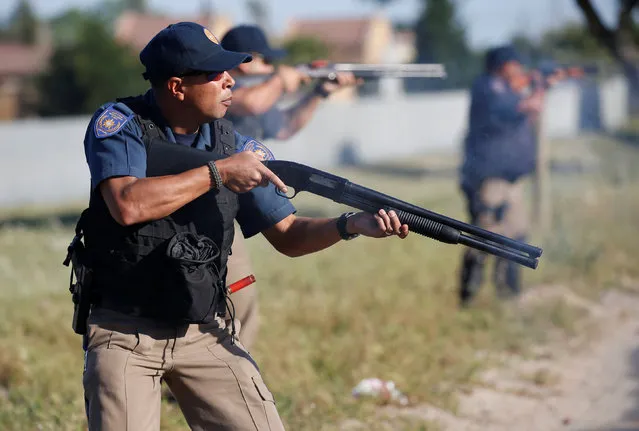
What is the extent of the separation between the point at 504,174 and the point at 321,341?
7.82 feet

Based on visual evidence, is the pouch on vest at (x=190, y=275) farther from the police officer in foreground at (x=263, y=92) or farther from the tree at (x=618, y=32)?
the tree at (x=618, y=32)

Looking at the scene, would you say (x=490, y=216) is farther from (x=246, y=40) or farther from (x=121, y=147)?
(x=121, y=147)

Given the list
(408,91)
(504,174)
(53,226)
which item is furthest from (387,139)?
(504,174)

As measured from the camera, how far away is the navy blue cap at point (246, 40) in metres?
5.75

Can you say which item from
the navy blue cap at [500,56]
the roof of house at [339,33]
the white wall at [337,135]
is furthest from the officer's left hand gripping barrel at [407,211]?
the roof of house at [339,33]

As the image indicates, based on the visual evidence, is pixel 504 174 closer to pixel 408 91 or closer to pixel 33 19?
pixel 408 91

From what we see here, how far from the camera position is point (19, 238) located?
11.9 meters

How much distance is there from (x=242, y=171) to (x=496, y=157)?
205 inches

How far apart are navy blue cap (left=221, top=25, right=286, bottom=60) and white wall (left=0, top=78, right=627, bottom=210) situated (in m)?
6.35

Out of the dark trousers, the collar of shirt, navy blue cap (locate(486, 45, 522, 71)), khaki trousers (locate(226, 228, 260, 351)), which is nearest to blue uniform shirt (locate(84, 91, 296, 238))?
the collar of shirt

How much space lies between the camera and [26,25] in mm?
69750

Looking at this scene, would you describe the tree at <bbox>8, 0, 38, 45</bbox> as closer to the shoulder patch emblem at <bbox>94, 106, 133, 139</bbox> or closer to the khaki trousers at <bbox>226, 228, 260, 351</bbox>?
the khaki trousers at <bbox>226, 228, 260, 351</bbox>

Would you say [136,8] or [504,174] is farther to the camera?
[136,8]

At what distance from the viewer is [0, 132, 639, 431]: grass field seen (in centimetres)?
541
